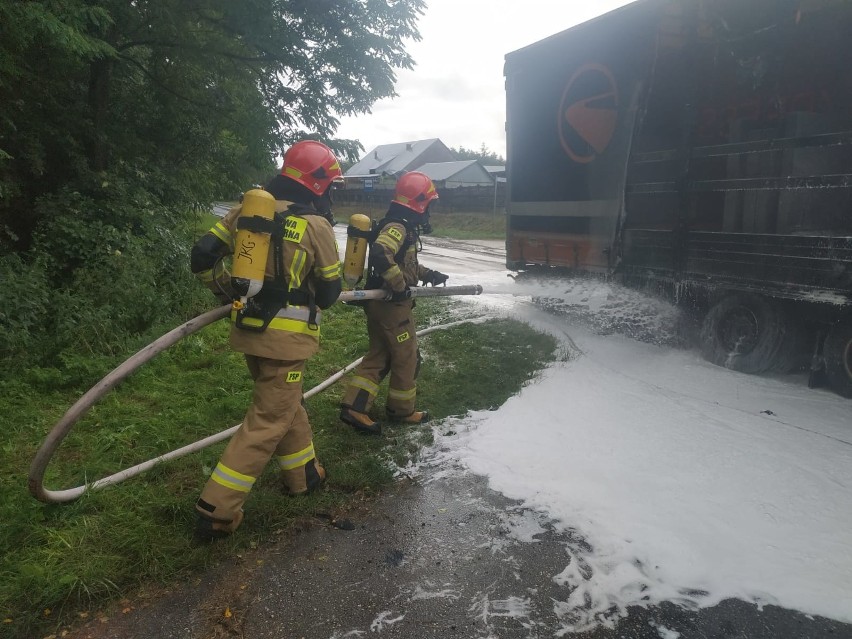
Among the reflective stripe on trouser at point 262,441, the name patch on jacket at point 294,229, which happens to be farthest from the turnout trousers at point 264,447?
the name patch on jacket at point 294,229

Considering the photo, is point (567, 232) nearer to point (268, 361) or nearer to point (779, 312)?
point (779, 312)

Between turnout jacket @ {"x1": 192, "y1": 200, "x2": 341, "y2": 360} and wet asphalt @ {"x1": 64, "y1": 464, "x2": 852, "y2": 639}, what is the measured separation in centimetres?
95

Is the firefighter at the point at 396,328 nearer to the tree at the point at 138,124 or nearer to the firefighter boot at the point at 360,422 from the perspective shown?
the firefighter boot at the point at 360,422

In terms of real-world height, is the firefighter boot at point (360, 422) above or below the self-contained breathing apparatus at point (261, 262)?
below

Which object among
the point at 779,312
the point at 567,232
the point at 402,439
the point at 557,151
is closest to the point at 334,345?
the point at 402,439

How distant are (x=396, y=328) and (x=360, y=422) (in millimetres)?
703

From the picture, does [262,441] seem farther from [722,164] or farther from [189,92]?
[189,92]

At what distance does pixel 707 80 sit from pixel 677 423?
3.09 metres

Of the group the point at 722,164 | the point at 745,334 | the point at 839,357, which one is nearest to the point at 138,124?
the point at 722,164

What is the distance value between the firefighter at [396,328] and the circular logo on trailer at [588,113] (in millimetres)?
2836

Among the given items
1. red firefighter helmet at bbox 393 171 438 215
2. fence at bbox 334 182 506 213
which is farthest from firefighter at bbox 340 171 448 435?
fence at bbox 334 182 506 213

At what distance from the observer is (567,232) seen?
6.98 meters

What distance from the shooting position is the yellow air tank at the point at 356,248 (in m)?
4.05

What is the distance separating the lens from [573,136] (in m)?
6.70
